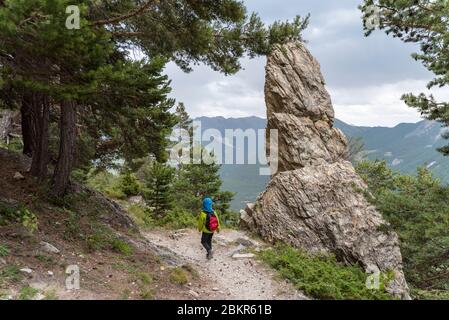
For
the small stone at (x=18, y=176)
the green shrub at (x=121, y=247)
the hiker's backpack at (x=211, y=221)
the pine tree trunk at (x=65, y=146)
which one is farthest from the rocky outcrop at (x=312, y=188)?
the small stone at (x=18, y=176)

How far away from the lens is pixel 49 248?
8.02m

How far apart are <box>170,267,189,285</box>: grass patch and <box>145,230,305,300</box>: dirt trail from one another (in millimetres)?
308

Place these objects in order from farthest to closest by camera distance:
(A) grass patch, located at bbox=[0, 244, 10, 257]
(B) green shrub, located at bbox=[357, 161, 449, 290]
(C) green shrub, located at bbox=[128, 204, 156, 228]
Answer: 1. (C) green shrub, located at bbox=[128, 204, 156, 228]
2. (B) green shrub, located at bbox=[357, 161, 449, 290]
3. (A) grass patch, located at bbox=[0, 244, 10, 257]

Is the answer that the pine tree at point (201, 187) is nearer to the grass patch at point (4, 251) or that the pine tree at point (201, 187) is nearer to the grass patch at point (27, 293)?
the grass patch at point (4, 251)

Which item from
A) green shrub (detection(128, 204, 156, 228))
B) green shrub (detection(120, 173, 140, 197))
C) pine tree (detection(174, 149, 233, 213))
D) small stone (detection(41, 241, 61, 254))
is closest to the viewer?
small stone (detection(41, 241, 61, 254))

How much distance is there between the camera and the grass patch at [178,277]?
8.79 metres

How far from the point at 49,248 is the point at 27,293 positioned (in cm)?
216

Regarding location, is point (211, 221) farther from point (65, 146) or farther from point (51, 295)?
point (51, 295)

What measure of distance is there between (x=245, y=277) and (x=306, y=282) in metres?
1.92

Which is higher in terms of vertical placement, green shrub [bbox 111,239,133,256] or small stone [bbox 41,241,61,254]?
small stone [bbox 41,241,61,254]

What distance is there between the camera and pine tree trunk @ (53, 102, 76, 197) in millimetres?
10789

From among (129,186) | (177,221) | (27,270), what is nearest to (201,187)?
(129,186)

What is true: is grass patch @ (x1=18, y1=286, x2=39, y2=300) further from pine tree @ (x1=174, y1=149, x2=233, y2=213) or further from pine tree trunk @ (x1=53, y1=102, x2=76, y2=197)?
pine tree @ (x1=174, y1=149, x2=233, y2=213)

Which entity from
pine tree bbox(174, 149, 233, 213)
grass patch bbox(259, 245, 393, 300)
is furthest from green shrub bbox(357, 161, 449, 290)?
pine tree bbox(174, 149, 233, 213)
